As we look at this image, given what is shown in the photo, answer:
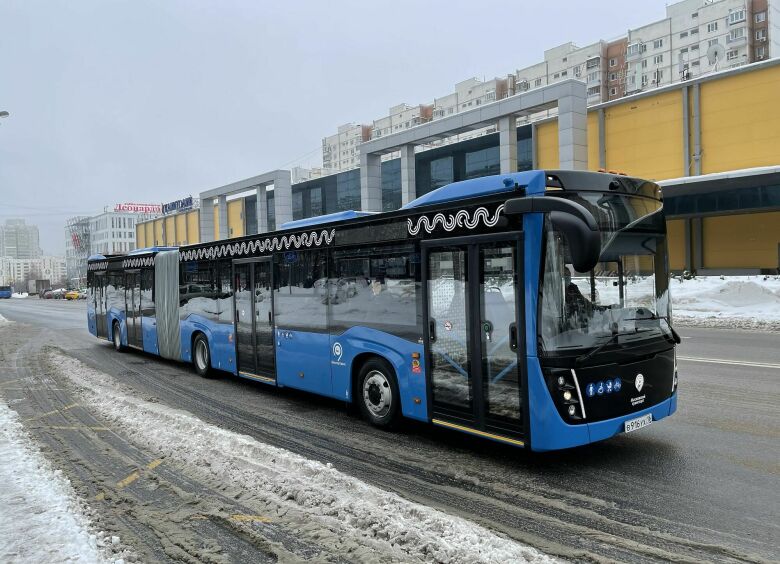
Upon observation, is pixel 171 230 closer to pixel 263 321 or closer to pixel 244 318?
pixel 244 318

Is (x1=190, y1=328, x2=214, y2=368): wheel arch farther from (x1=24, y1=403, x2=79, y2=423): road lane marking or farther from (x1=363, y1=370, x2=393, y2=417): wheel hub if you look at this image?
(x1=363, y1=370, x2=393, y2=417): wheel hub

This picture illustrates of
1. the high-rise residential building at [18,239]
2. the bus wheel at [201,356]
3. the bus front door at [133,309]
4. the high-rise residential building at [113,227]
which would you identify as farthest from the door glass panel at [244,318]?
the high-rise residential building at [18,239]

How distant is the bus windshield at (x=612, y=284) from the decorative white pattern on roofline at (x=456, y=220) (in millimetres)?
657

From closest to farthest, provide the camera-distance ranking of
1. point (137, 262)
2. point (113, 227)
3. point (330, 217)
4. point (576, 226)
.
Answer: point (576, 226), point (330, 217), point (137, 262), point (113, 227)

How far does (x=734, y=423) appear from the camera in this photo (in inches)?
261

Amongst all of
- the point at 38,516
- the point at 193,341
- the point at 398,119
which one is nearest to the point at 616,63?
the point at 398,119

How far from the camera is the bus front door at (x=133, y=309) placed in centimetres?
1486

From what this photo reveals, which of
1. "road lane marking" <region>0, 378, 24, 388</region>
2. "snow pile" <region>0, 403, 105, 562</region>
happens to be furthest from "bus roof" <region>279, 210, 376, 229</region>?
"road lane marking" <region>0, 378, 24, 388</region>

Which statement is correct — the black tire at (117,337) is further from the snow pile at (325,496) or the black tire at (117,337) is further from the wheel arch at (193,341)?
the snow pile at (325,496)

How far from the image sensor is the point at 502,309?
17.8 feet

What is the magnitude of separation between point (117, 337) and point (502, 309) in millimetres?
14067

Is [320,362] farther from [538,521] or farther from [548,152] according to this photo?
[548,152]

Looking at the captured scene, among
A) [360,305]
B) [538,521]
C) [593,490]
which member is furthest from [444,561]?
[360,305]

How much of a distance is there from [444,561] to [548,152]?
113ft
